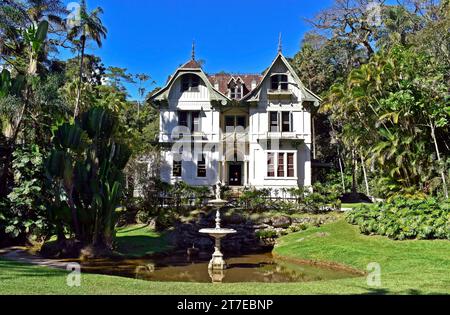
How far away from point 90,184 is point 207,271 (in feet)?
22.0

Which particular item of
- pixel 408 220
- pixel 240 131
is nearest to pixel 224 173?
pixel 240 131

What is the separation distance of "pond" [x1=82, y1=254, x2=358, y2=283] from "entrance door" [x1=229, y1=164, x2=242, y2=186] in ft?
47.2

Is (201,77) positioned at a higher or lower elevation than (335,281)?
higher

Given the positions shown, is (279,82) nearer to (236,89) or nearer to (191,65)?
(236,89)

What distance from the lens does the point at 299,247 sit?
1909 centimetres

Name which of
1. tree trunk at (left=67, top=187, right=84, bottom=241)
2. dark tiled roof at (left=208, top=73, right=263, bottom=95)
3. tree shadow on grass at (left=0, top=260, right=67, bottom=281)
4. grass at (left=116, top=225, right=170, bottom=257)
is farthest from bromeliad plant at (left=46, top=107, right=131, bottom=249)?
dark tiled roof at (left=208, top=73, right=263, bottom=95)

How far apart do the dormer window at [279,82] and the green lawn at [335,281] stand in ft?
47.4

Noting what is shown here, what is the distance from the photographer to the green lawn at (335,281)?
29.6ft

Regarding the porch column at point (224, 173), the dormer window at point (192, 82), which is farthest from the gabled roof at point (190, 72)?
the porch column at point (224, 173)

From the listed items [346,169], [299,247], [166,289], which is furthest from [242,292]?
[346,169]

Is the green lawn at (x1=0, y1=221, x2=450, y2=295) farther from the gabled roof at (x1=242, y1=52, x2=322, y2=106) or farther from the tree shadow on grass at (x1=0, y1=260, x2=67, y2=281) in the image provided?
the gabled roof at (x1=242, y1=52, x2=322, y2=106)

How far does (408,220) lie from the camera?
701 inches

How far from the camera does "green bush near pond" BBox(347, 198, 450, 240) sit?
16.7 meters
